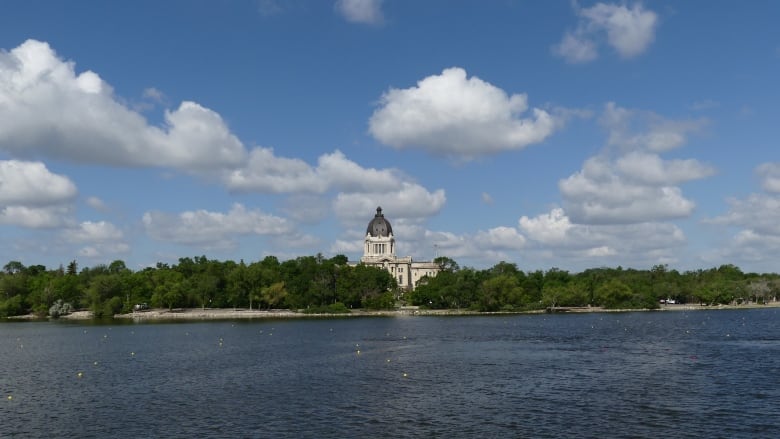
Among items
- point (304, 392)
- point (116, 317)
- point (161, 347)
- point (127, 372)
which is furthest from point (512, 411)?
point (116, 317)

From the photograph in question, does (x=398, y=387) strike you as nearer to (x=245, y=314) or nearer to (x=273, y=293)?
(x=245, y=314)

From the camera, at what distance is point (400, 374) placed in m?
65.6

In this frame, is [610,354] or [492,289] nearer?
[610,354]

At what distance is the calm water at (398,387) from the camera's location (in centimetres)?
4384

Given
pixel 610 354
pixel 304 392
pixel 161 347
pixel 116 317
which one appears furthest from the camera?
pixel 116 317

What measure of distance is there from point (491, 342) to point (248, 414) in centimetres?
5466

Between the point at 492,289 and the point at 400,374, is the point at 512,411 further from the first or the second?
the point at 492,289

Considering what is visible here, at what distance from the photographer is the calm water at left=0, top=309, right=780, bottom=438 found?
4384 cm

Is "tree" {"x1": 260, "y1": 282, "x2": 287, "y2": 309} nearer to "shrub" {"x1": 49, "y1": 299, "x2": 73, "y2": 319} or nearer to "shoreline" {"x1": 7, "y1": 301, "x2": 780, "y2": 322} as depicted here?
"shoreline" {"x1": 7, "y1": 301, "x2": 780, "y2": 322}

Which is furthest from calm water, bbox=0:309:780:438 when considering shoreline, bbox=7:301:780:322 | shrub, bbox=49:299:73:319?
shrub, bbox=49:299:73:319

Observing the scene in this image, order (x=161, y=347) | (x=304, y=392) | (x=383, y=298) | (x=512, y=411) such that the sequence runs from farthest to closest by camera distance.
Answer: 1. (x=383, y=298)
2. (x=161, y=347)
3. (x=304, y=392)
4. (x=512, y=411)

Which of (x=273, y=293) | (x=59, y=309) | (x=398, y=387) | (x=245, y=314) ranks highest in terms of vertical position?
(x=273, y=293)

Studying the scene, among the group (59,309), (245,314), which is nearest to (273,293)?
(245,314)

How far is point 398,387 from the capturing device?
58188 millimetres
